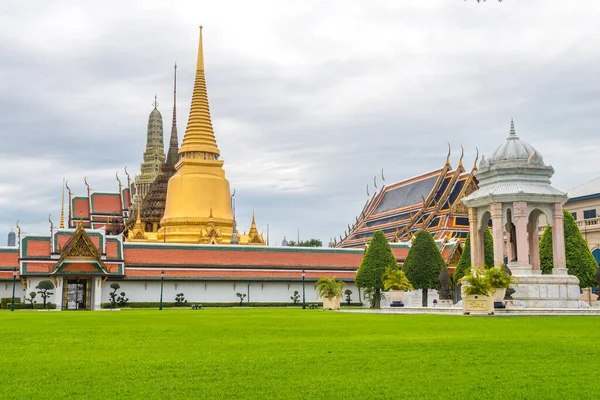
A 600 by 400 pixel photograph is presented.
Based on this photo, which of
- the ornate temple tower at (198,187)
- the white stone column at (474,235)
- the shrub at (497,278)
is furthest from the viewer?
the ornate temple tower at (198,187)

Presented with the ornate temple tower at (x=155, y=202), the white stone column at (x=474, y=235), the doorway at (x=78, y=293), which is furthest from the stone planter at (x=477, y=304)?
the ornate temple tower at (x=155, y=202)

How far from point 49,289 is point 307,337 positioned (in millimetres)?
36250

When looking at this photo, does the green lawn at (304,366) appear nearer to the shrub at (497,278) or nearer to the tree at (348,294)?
the shrub at (497,278)

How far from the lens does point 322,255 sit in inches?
2170

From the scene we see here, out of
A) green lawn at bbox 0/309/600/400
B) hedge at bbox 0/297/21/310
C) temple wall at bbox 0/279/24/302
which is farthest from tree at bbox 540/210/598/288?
temple wall at bbox 0/279/24/302

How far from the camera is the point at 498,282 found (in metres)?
26.4

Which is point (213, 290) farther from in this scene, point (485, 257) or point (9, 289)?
point (485, 257)

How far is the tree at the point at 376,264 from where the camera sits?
1704 inches

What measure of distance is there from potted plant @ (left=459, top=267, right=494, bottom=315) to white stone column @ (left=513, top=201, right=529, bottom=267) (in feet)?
15.4

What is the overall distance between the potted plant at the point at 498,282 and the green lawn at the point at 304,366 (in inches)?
435

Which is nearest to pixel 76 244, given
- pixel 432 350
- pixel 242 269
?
pixel 242 269

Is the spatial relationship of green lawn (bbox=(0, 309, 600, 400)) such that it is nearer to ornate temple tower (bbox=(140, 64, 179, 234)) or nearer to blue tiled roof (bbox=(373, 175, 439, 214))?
blue tiled roof (bbox=(373, 175, 439, 214))

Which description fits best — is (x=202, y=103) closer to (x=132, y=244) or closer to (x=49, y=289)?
(x=132, y=244)

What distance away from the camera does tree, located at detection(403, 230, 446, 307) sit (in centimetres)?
4297
